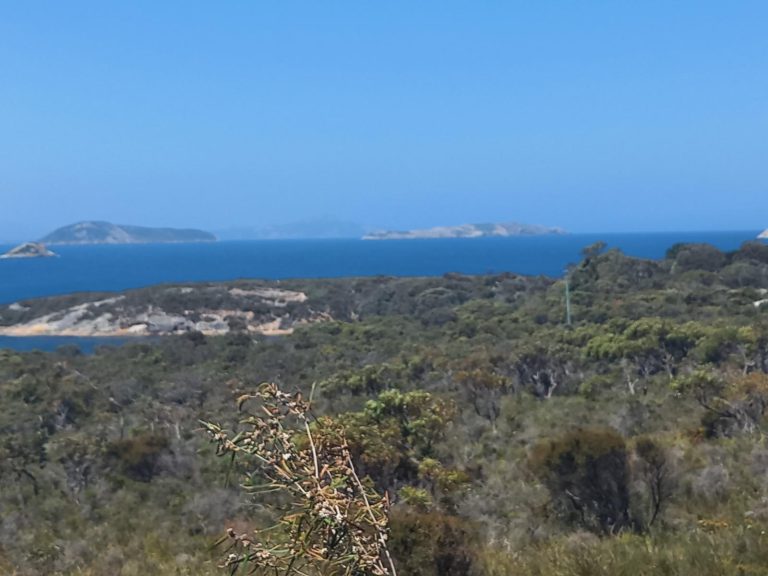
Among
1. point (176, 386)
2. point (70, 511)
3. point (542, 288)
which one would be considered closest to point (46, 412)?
point (176, 386)

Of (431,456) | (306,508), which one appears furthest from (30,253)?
(306,508)

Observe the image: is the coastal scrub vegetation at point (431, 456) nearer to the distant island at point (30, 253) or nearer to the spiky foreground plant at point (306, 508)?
the spiky foreground plant at point (306, 508)

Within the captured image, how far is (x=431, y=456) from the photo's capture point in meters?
12.3

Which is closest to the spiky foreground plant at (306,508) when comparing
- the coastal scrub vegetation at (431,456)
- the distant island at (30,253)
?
the coastal scrub vegetation at (431,456)

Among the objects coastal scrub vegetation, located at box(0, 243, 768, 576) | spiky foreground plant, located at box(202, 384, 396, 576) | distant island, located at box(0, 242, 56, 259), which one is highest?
spiky foreground plant, located at box(202, 384, 396, 576)

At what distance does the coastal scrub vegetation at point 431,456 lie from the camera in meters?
4.36

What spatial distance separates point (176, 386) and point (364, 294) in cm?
3981

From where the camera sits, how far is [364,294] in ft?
211

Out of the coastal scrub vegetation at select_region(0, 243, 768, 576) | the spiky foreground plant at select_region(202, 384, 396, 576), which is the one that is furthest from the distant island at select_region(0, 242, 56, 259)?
the spiky foreground plant at select_region(202, 384, 396, 576)

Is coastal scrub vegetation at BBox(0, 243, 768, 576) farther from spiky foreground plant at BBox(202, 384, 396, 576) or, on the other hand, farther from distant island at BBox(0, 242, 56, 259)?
distant island at BBox(0, 242, 56, 259)

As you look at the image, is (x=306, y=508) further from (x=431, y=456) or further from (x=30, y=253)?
(x=30, y=253)

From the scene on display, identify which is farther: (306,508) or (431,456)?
(431,456)

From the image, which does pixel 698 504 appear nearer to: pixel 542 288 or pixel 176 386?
pixel 176 386

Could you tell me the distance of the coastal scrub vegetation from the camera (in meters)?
4.36
